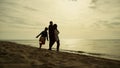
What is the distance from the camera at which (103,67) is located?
25.0 ft

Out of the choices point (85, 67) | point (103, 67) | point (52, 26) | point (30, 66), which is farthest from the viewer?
point (52, 26)

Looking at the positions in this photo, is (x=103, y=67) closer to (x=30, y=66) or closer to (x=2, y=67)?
(x=30, y=66)

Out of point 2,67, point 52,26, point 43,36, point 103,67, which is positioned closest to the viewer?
point 2,67

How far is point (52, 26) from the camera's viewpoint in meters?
14.1

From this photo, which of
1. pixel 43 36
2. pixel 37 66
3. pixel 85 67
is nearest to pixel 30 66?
pixel 37 66

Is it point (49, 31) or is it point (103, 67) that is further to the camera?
point (49, 31)

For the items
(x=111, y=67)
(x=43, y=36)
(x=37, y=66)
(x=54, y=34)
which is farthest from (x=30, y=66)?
(x=43, y=36)

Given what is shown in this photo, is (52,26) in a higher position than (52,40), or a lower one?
higher

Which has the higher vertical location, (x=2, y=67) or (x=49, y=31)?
(x=49, y=31)

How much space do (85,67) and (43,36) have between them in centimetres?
874

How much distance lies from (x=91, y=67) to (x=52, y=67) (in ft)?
5.58

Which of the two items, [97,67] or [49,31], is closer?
[97,67]

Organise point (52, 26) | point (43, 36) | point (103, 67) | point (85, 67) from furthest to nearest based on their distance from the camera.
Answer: point (43, 36)
point (52, 26)
point (103, 67)
point (85, 67)

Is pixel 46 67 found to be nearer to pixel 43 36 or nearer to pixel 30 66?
pixel 30 66
